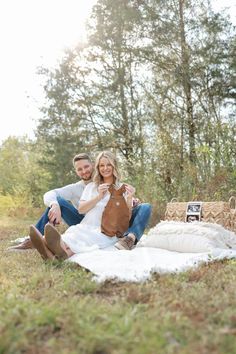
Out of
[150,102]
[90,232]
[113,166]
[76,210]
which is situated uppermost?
[150,102]

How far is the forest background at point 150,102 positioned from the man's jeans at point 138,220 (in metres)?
2.40

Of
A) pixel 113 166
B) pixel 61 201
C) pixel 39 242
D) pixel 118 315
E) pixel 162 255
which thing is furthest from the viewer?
pixel 61 201

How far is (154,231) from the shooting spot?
415cm

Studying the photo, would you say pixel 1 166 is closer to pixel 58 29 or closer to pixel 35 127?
pixel 35 127

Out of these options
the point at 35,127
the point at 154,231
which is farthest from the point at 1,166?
the point at 154,231

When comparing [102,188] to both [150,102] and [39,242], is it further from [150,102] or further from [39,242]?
[150,102]

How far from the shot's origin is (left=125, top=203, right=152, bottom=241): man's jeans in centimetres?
398

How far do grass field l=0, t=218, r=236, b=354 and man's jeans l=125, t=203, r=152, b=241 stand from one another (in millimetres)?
1270

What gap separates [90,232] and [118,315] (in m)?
2.02

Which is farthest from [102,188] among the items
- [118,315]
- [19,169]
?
[19,169]

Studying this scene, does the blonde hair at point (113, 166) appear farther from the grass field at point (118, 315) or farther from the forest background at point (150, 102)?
the forest background at point (150, 102)

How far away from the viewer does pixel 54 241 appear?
3.33 m

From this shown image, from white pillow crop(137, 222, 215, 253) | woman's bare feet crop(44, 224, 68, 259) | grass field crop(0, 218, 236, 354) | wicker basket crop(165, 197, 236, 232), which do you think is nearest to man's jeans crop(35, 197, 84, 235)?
white pillow crop(137, 222, 215, 253)

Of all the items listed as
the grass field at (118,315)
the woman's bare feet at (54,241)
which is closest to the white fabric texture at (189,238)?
the woman's bare feet at (54,241)
